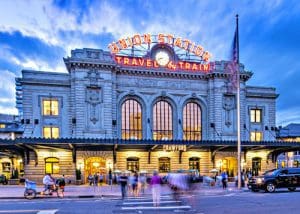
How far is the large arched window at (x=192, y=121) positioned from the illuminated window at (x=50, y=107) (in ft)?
60.4

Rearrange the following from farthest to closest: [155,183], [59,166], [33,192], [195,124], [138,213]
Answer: [195,124], [59,166], [33,192], [155,183], [138,213]

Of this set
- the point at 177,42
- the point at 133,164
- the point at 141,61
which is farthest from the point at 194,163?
the point at 177,42

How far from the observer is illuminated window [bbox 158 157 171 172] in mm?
40750

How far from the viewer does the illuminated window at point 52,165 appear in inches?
1468

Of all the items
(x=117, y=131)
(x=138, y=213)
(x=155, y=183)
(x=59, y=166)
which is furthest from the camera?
(x=117, y=131)

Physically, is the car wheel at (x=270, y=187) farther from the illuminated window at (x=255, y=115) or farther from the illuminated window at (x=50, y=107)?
the illuminated window at (x=50, y=107)

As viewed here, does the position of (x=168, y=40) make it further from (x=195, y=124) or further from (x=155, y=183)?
(x=155, y=183)

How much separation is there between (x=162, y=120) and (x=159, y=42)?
38.6 feet

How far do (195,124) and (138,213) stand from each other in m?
32.1

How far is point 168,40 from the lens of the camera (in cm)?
4506

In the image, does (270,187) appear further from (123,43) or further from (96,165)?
(123,43)

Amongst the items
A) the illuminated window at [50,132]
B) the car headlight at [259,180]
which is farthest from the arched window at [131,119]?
the car headlight at [259,180]

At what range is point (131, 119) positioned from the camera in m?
42.5

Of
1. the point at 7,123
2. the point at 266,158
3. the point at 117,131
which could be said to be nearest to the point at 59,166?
the point at 117,131
